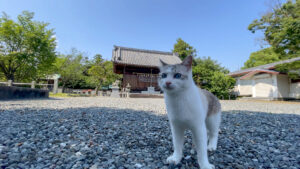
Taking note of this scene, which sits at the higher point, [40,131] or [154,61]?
[154,61]

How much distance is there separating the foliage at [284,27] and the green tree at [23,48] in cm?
1877

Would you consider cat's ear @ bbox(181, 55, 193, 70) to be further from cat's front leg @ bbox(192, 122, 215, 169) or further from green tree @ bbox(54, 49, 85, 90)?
green tree @ bbox(54, 49, 85, 90)

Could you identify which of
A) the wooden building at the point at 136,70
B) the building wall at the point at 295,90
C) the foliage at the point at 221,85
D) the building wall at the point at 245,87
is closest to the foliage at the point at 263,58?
the building wall at the point at 245,87

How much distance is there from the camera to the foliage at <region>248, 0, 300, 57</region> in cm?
945

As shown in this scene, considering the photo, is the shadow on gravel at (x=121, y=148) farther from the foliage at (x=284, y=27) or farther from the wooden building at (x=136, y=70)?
the wooden building at (x=136, y=70)

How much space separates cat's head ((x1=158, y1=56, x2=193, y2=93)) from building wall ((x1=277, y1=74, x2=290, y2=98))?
17.7 meters

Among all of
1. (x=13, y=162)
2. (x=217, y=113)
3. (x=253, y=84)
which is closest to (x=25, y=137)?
(x=13, y=162)

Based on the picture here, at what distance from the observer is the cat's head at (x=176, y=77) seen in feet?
4.36

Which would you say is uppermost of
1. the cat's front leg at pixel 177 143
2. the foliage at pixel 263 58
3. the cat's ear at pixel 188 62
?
the foliage at pixel 263 58

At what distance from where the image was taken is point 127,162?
165cm

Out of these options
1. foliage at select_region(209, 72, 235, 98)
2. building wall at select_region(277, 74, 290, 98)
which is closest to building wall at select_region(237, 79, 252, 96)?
building wall at select_region(277, 74, 290, 98)

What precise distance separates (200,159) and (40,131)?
2782mm

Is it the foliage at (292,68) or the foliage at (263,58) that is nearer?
the foliage at (292,68)

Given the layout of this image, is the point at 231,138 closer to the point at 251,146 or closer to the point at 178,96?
the point at 251,146
